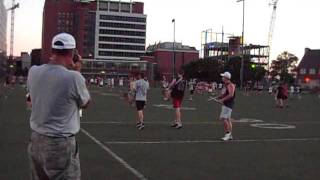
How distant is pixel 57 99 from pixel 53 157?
1.58 ft

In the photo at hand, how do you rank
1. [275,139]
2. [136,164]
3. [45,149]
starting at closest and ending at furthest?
[45,149], [136,164], [275,139]

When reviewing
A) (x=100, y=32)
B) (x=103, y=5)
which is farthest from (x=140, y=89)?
(x=103, y=5)

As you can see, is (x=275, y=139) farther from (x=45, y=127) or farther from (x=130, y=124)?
(x=45, y=127)

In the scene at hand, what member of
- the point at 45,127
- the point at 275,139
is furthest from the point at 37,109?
the point at 275,139

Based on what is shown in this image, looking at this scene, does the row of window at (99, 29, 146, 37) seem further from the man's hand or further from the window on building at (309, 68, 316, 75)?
the man's hand

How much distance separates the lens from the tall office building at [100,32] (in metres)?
175

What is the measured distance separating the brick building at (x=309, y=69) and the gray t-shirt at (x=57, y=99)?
153 m

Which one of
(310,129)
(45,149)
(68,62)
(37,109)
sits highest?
(68,62)

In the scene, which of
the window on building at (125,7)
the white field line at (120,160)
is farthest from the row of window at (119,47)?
the white field line at (120,160)

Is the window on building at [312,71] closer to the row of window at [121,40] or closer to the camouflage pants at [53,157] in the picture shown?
the row of window at [121,40]

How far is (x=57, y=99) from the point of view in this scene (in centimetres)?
477

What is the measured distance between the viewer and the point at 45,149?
4.71 metres

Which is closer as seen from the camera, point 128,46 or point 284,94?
point 284,94

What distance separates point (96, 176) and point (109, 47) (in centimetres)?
16959
